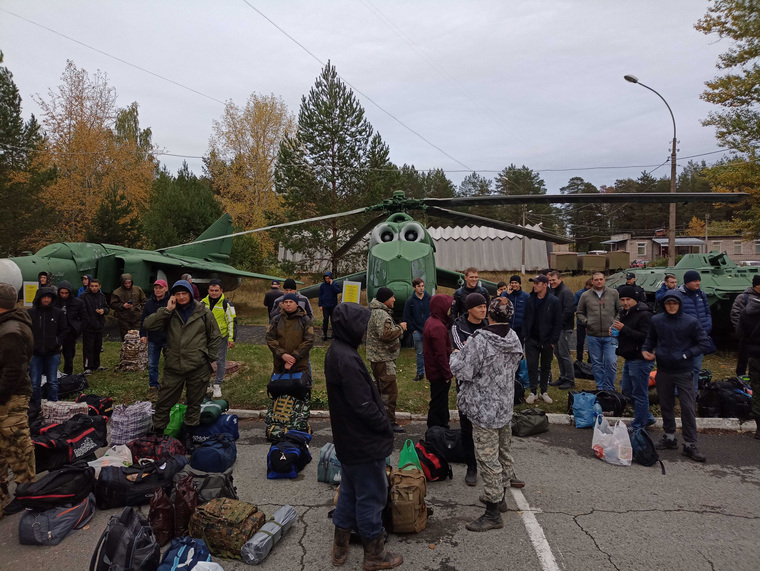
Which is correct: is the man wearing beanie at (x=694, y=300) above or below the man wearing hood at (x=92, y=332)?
above

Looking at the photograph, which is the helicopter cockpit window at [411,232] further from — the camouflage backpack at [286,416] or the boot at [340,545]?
the boot at [340,545]

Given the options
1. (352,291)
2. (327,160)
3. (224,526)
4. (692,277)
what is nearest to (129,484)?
(224,526)

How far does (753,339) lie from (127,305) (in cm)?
1055

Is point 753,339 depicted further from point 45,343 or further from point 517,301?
point 45,343

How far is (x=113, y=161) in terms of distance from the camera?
25859 mm

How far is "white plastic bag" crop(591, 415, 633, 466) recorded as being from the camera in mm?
4570

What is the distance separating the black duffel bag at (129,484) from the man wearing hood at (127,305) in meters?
6.01

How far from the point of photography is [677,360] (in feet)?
15.6

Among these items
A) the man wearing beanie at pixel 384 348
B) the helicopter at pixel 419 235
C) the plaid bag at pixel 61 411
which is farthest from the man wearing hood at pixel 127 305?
the man wearing beanie at pixel 384 348

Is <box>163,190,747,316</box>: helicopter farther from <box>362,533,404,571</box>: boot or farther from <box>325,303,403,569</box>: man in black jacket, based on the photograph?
<box>362,533,404,571</box>: boot

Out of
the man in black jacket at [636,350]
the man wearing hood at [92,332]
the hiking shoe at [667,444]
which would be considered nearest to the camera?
the hiking shoe at [667,444]

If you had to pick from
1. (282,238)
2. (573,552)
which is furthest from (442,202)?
(282,238)

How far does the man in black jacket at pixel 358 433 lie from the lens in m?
2.88

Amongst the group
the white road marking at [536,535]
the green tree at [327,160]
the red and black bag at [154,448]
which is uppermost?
the green tree at [327,160]
